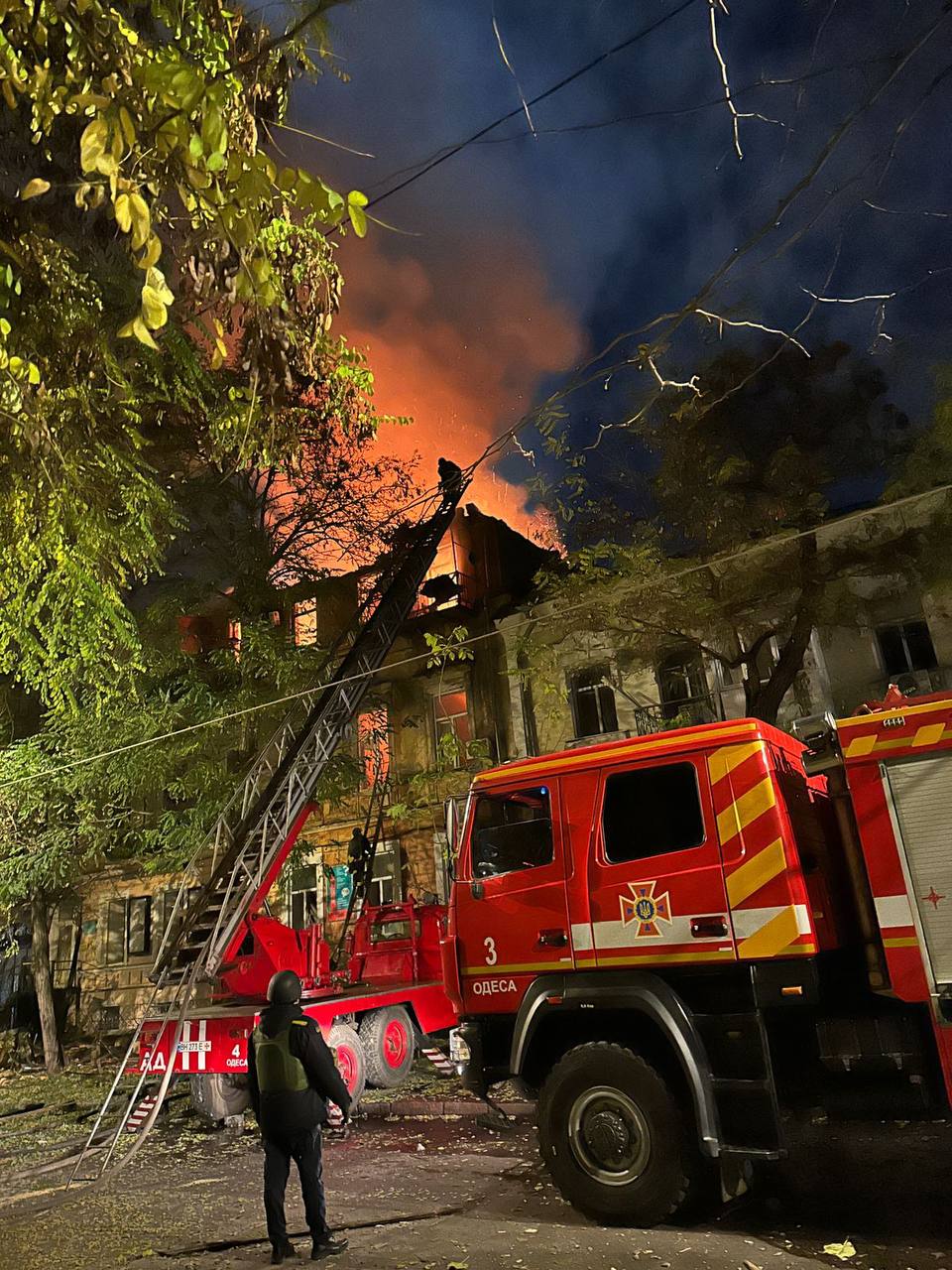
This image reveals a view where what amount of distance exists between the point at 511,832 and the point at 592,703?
1328cm

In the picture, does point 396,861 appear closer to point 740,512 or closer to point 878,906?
point 740,512

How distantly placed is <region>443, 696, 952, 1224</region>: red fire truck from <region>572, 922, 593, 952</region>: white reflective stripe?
0.5 inches

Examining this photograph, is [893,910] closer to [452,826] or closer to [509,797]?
[509,797]

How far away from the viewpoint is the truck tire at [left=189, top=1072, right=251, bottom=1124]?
895cm

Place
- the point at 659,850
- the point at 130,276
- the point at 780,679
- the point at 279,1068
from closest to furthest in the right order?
the point at 279,1068 → the point at 659,850 → the point at 130,276 → the point at 780,679

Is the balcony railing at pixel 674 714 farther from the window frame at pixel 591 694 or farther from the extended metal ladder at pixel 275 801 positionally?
the extended metal ladder at pixel 275 801

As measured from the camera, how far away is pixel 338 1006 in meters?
9.48

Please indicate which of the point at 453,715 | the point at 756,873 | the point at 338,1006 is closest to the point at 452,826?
the point at 756,873

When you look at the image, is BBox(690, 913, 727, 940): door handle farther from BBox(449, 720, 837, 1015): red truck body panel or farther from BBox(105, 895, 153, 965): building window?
BBox(105, 895, 153, 965): building window

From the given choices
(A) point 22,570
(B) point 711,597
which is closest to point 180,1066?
(A) point 22,570

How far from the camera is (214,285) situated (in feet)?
14.8

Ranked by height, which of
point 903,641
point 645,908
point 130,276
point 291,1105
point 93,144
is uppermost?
point 130,276

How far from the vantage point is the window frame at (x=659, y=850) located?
564cm

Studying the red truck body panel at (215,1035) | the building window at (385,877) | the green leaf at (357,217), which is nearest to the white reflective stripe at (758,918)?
the green leaf at (357,217)
